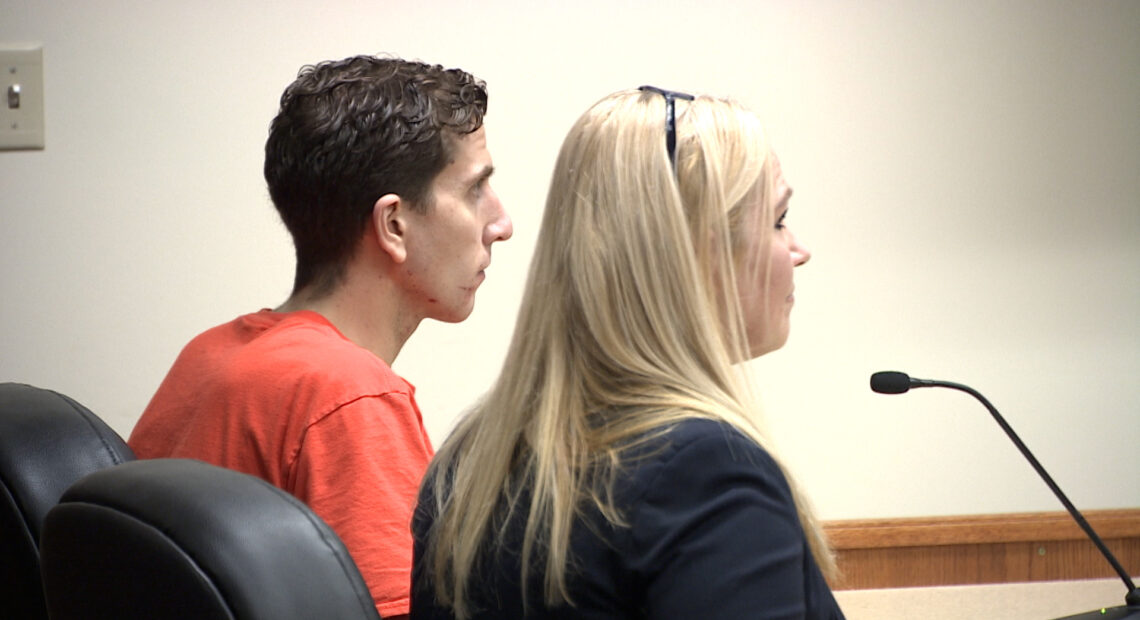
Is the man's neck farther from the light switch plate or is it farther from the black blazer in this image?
the light switch plate

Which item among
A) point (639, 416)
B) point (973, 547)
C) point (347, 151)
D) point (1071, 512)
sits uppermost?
point (347, 151)

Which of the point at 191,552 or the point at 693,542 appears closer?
the point at 191,552

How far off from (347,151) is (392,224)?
0.29ft

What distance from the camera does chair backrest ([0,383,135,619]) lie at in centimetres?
71

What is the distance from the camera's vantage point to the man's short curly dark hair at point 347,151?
1.15 metres

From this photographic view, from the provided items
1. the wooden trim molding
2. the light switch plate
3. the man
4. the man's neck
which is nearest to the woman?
the man

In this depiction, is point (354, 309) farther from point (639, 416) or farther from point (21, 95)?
point (21, 95)

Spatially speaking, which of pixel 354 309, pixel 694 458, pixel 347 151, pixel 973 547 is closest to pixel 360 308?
pixel 354 309

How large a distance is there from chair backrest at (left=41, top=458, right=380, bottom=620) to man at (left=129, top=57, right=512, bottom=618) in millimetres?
412

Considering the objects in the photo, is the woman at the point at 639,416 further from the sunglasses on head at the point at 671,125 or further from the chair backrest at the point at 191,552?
the chair backrest at the point at 191,552

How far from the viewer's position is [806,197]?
193 cm

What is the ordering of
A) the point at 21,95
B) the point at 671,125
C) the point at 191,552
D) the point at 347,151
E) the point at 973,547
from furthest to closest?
the point at 973,547, the point at 21,95, the point at 347,151, the point at 671,125, the point at 191,552

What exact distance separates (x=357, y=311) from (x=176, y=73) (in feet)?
3.09

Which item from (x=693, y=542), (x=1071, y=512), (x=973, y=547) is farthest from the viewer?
(x=973, y=547)
